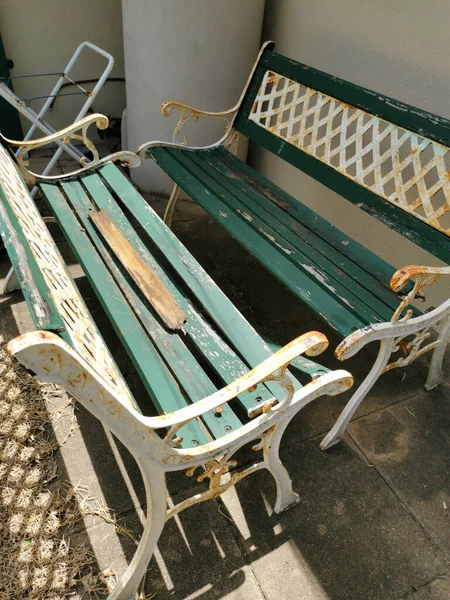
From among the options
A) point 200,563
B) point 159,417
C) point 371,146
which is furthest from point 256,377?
point 371,146

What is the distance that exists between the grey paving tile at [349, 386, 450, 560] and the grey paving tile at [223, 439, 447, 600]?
73 mm

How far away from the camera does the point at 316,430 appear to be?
8.65 ft

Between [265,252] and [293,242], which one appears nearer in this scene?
[265,252]

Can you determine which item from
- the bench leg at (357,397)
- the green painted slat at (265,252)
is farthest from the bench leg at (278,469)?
the green painted slat at (265,252)

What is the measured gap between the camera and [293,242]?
109 inches

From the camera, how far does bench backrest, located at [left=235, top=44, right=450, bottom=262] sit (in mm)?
2492

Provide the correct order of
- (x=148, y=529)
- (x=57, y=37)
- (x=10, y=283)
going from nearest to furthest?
(x=148, y=529) → (x=10, y=283) → (x=57, y=37)

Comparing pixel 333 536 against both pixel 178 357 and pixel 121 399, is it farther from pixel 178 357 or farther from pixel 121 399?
pixel 121 399

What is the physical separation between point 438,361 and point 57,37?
190 inches

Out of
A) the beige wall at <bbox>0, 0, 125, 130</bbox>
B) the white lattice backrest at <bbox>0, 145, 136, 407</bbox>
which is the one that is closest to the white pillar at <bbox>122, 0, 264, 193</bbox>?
the beige wall at <bbox>0, 0, 125, 130</bbox>

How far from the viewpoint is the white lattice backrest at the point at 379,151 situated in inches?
99.7

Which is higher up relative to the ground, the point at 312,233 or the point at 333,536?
the point at 312,233

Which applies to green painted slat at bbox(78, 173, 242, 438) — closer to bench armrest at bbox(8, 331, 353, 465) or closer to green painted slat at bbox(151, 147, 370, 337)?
bench armrest at bbox(8, 331, 353, 465)

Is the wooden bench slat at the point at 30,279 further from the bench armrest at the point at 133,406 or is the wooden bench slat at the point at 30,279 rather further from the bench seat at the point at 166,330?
the bench seat at the point at 166,330
